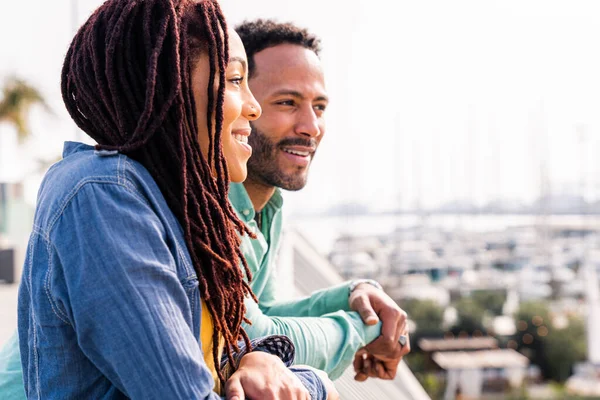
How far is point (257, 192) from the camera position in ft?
7.98

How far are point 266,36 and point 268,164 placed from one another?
484 mm

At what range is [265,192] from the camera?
245 cm

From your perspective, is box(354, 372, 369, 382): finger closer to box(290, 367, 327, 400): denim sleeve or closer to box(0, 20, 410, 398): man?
box(0, 20, 410, 398): man

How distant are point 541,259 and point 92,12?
207ft

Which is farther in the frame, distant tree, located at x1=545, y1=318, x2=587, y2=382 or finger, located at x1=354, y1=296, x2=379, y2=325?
distant tree, located at x1=545, y1=318, x2=587, y2=382

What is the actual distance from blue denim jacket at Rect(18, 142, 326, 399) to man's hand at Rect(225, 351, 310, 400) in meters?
0.15

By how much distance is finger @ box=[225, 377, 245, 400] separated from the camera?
3.83 ft

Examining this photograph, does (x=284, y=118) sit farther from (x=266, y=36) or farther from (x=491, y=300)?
(x=491, y=300)

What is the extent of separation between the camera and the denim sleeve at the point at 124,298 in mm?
964

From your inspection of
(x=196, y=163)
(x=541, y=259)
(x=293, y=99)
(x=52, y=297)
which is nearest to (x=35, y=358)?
(x=52, y=297)

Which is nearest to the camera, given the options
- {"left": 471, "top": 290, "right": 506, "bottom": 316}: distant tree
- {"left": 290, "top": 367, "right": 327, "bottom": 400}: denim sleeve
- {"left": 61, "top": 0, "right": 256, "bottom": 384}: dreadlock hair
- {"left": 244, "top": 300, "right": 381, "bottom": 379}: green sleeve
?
{"left": 61, "top": 0, "right": 256, "bottom": 384}: dreadlock hair

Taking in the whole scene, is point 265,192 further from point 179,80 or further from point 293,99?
point 179,80

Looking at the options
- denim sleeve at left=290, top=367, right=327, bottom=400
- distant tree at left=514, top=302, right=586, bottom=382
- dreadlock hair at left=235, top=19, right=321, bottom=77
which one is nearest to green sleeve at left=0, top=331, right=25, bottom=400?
denim sleeve at left=290, top=367, right=327, bottom=400

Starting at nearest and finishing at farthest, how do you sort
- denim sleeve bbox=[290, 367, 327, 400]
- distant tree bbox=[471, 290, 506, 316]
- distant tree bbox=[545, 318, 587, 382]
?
denim sleeve bbox=[290, 367, 327, 400]
distant tree bbox=[545, 318, 587, 382]
distant tree bbox=[471, 290, 506, 316]
